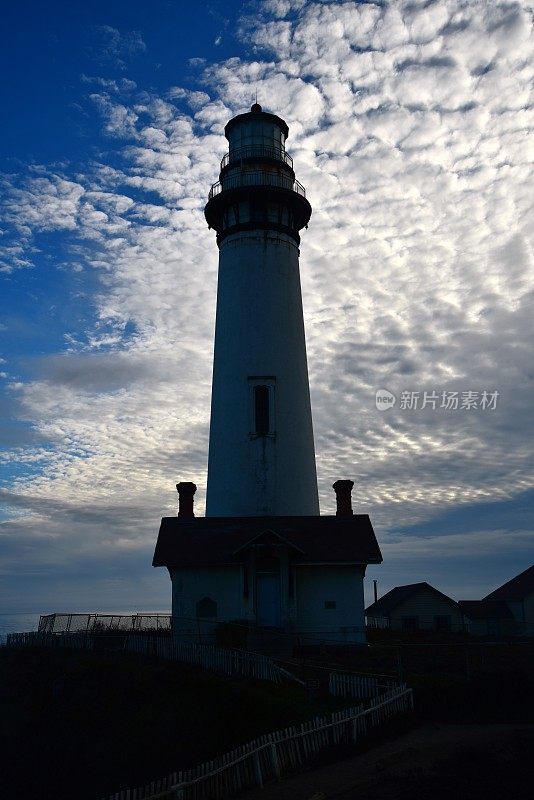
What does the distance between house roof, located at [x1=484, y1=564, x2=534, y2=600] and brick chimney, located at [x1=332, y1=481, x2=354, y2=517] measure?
20417 mm

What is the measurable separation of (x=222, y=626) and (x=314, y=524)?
A: 6.24 m

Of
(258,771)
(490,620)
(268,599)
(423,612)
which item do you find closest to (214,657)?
(268,599)

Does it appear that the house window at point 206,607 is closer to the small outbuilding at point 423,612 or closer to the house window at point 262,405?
the house window at point 262,405

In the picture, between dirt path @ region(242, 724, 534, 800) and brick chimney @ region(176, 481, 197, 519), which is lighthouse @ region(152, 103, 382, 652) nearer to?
brick chimney @ region(176, 481, 197, 519)

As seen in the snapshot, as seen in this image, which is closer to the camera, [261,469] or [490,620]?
[261,469]

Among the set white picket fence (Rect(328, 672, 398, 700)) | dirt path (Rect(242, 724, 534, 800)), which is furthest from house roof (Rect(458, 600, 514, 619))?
dirt path (Rect(242, 724, 534, 800))

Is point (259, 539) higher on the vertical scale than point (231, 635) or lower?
higher

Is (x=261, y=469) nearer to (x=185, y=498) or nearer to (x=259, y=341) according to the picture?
(x=185, y=498)

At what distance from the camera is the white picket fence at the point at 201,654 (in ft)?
67.7

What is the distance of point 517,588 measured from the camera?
48.4 m

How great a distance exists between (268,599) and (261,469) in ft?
18.7

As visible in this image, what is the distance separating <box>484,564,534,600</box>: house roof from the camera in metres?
46.8

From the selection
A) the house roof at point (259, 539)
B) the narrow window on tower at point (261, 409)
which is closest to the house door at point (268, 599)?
the house roof at point (259, 539)

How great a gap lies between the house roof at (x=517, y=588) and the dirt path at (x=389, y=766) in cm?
3121
